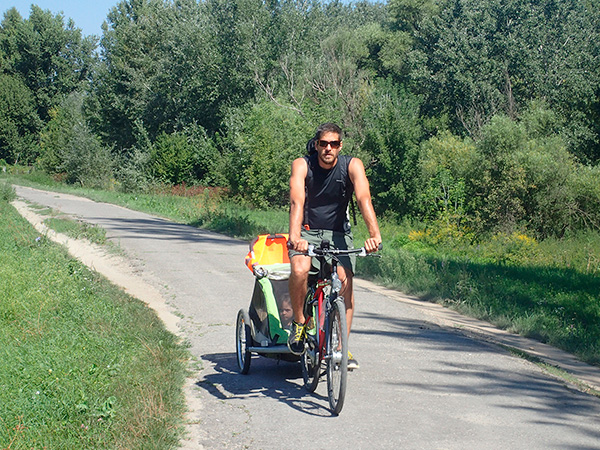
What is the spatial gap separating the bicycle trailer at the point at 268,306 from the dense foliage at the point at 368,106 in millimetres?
18358

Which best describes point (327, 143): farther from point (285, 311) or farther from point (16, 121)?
point (16, 121)

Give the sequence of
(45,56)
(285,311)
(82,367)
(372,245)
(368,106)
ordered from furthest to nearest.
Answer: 1. (45,56)
2. (368,106)
3. (285,311)
4. (82,367)
5. (372,245)

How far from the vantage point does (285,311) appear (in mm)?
6703

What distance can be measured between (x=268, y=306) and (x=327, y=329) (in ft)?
3.64

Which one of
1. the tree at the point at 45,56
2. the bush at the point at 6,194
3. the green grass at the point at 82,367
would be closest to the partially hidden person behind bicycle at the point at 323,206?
the green grass at the point at 82,367

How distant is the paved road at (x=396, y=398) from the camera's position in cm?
509

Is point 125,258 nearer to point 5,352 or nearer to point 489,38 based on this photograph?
point 5,352

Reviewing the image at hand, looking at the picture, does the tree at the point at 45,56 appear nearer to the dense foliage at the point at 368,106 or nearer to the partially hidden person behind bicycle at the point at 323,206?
the dense foliage at the point at 368,106

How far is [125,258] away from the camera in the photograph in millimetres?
15406

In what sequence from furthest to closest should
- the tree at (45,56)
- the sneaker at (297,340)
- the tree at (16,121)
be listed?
1. the tree at (45,56)
2. the tree at (16,121)
3. the sneaker at (297,340)

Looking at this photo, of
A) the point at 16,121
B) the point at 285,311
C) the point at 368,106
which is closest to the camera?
the point at 285,311

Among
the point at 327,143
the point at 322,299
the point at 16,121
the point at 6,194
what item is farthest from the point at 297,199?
the point at 16,121

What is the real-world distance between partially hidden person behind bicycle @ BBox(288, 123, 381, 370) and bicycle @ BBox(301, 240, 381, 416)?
4.2 inches

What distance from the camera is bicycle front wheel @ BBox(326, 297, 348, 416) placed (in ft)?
17.8
